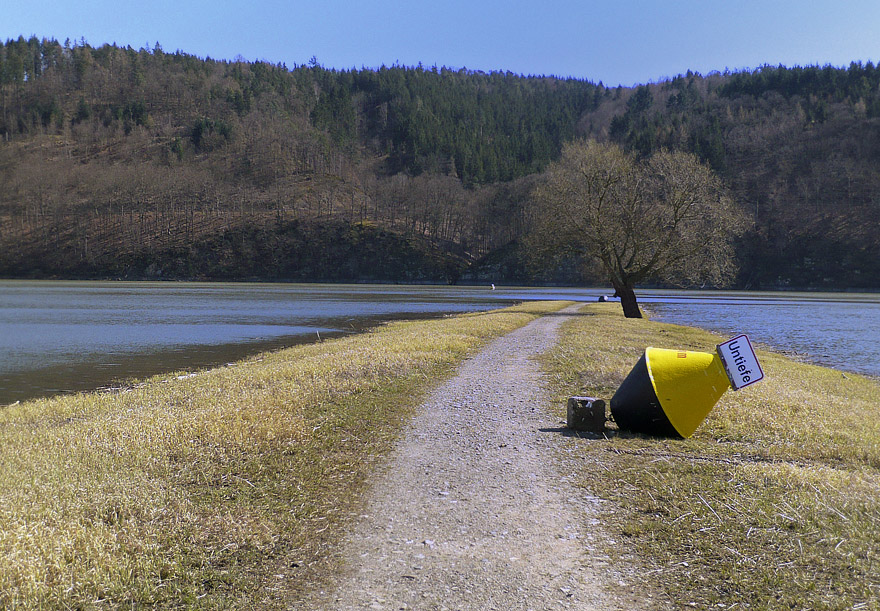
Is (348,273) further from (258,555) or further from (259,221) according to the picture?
(258,555)

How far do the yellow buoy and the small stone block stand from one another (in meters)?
0.45

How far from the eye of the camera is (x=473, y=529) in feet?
21.1

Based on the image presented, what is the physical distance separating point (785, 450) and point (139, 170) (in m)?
218

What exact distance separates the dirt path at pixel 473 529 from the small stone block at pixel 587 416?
527 millimetres

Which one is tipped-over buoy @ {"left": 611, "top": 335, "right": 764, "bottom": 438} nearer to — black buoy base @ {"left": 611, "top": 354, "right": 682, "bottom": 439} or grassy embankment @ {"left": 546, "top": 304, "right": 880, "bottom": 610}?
black buoy base @ {"left": 611, "top": 354, "right": 682, "bottom": 439}

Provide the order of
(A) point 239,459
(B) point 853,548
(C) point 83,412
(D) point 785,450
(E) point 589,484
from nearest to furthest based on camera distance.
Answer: (B) point 853,548 → (E) point 589,484 → (A) point 239,459 → (D) point 785,450 → (C) point 83,412

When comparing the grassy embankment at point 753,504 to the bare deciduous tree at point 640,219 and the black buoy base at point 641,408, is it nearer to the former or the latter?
the black buoy base at point 641,408

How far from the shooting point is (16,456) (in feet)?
27.5

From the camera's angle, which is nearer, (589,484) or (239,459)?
(589,484)

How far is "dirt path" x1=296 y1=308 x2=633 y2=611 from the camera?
5082mm

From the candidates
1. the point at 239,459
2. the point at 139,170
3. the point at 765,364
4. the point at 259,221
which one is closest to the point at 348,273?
the point at 259,221

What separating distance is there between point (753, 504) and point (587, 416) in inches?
155

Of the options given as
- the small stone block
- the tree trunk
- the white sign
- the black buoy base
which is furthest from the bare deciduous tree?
the white sign

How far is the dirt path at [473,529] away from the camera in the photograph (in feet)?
16.7
